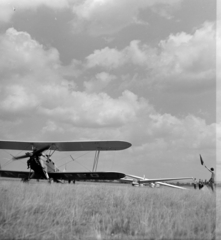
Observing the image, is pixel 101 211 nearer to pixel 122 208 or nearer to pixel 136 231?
pixel 122 208

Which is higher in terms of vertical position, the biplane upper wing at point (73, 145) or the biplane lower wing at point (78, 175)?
the biplane upper wing at point (73, 145)

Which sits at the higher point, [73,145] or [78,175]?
[73,145]

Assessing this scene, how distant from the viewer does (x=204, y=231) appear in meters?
3.67

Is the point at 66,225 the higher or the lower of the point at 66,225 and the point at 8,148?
the lower

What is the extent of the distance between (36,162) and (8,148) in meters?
4.52

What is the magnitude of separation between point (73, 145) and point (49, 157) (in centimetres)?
219

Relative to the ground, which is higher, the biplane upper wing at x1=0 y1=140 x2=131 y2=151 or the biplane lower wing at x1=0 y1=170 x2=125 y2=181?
the biplane upper wing at x1=0 y1=140 x2=131 y2=151

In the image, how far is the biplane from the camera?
20.5 metres

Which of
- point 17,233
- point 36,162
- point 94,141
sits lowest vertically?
point 17,233

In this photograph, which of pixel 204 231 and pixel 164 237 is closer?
pixel 164 237

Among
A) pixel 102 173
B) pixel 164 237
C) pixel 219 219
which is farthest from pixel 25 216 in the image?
pixel 102 173

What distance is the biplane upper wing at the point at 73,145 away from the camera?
2127cm

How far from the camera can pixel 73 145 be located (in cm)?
2280

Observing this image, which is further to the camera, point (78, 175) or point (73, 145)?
point (73, 145)
